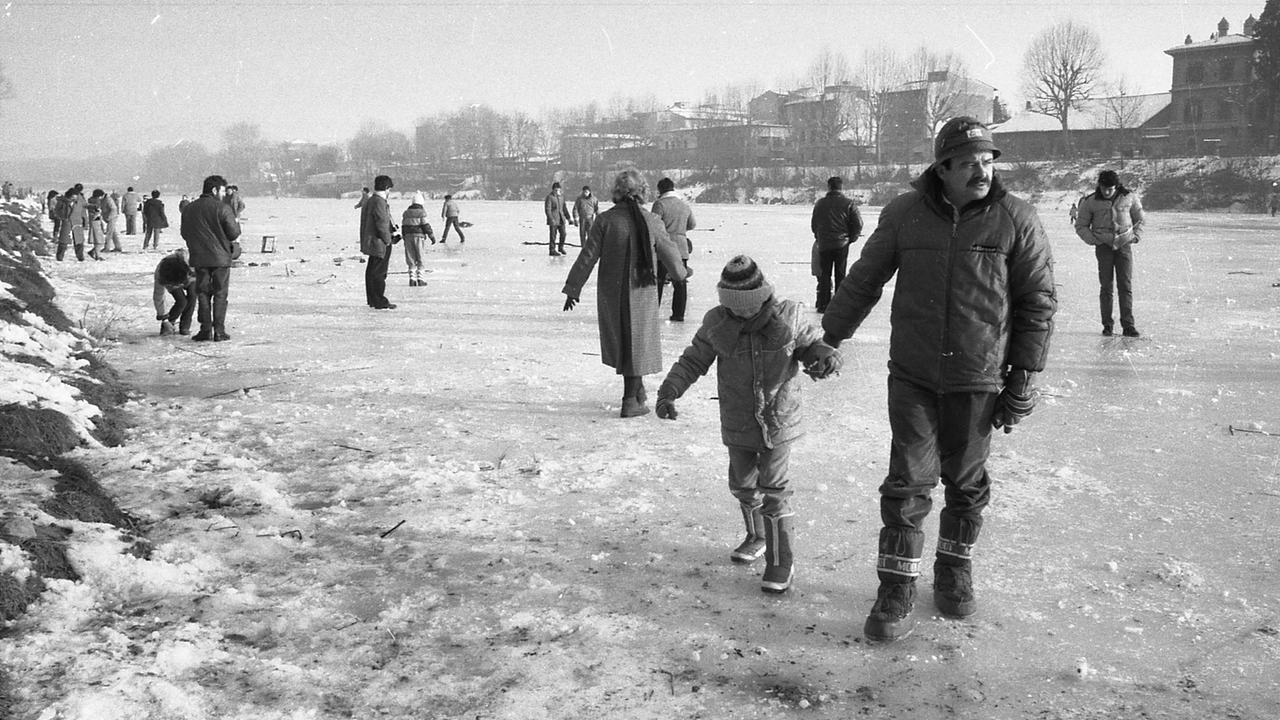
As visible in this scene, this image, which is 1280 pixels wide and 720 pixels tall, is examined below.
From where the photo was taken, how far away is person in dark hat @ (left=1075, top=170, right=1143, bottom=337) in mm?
10469

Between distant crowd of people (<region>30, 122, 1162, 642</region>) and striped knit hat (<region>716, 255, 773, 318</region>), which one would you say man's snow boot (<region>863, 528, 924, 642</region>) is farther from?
striped knit hat (<region>716, 255, 773, 318</region>)

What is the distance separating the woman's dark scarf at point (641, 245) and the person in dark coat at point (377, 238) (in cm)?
654

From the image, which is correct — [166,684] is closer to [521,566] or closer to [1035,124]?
[521,566]

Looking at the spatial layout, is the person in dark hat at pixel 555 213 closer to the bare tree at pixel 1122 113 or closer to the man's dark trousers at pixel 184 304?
the man's dark trousers at pixel 184 304

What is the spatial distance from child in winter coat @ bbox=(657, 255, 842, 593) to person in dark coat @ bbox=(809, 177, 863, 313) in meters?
8.17

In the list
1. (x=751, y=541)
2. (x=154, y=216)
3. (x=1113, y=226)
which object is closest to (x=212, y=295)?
(x=751, y=541)

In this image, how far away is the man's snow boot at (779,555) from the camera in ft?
13.9

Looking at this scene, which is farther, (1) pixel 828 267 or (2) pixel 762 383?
(1) pixel 828 267

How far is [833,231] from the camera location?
12.5 m

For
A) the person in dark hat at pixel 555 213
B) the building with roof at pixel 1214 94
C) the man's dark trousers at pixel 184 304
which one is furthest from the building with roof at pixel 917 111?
the man's dark trousers at pixel 184 304

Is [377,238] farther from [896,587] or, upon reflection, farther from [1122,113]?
[1122,113]

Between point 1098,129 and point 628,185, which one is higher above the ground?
point 1098,129

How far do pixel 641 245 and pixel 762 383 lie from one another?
131 inches

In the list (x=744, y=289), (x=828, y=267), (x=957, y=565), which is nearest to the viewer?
(x=957, y=565)
